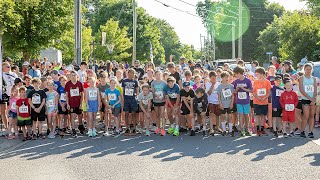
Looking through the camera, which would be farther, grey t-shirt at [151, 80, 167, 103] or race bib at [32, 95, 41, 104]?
grey t-shirt at [151, 80, 167, 103]

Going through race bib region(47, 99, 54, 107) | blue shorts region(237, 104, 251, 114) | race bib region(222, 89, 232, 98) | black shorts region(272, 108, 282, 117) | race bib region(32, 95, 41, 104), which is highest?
race bib region(222, 89, 232, 98)

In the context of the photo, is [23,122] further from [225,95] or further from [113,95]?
[225,95]

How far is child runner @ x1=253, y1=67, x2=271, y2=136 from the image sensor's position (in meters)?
12.2

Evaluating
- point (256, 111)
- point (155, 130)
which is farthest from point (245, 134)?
point (155, 130)

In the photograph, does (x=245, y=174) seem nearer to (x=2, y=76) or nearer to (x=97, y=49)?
(x=2, y=76)

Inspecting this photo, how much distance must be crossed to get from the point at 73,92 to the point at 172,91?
8.54 feet

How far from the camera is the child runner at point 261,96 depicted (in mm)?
12234

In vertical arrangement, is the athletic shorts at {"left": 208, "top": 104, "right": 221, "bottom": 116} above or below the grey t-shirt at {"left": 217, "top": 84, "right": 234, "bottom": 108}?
below

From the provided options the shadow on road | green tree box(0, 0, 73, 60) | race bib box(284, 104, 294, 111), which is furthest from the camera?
green tree box(0, 0, 73, 60)

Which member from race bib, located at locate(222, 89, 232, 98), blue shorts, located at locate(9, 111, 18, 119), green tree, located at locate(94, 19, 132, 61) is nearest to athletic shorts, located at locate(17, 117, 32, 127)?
blue shorts, located at locate(9, 111, 18, 119)

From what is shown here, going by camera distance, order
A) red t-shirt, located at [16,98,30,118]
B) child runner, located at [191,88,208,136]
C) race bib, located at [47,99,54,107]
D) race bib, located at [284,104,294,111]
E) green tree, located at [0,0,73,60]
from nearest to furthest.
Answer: race bib, located at [284,104,294,111]
red t-shirt, located at [16,98,30,118]
race bib, located at [47,99,54,107]
child runner, located at [191,88,208,136]
green tree, located at [0,0,73,60]

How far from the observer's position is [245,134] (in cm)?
1228

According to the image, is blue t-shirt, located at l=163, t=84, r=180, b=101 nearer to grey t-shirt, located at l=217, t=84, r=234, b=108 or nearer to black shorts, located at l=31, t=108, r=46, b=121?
grey t-shirt, located at l=217, t=84, r=234, b=108

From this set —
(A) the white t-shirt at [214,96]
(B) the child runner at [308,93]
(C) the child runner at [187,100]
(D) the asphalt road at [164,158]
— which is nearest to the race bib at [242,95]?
(A) the white t-shirt at [214,96]
